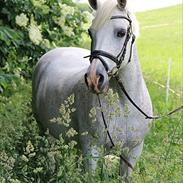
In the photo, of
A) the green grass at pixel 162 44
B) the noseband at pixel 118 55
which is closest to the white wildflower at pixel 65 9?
the noseband at pixel 118 55

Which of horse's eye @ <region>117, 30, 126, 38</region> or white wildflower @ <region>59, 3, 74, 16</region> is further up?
horse's eye @ <region>117, 30, 126, 38</region>

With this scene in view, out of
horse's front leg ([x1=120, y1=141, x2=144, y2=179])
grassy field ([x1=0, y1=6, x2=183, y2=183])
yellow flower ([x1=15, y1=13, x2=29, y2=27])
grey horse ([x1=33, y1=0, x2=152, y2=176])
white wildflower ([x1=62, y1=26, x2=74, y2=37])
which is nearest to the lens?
grey horse ([x1=33, y1=0, x2=152, y2=176])

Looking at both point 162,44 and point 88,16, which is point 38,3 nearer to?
point 88,16

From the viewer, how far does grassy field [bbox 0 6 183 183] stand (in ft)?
15.4

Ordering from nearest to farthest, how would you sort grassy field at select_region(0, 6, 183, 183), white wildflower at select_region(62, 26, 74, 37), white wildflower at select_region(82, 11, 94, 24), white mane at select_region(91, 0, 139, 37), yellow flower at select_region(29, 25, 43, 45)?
white mane at select_region(91, 0, 139, 37)
grassy field at select_region(0, 6, 183, 183)
yellow flower at select_region(29, 25, 43, 45)
white wildflower at select_region(62, 26, 74, 37)
white wildflower at select_region(82, 11, 94, 24)

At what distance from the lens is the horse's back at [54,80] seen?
213 inches

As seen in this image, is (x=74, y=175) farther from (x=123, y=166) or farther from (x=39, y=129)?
(x=39, y=129)

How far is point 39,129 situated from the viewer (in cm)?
622

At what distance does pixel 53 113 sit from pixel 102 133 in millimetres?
982

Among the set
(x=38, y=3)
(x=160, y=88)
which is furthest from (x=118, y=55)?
(x=160, y=88)

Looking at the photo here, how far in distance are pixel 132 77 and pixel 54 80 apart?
3.79 feet

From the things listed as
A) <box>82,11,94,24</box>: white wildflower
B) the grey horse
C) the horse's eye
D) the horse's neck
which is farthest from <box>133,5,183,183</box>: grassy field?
<box>82,11,94,24</box>: white wildflower

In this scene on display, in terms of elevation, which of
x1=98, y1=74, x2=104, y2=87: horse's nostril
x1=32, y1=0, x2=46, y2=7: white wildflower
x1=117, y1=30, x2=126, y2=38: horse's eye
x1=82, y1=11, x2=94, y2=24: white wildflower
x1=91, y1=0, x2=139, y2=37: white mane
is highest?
x1=91, y1=0, x2=139, y2=37: white mane

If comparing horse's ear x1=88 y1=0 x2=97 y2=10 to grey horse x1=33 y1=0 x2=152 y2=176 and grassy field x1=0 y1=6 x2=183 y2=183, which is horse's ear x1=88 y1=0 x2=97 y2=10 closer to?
grey horse x1=33 y1=0 x2=152 y2=176
